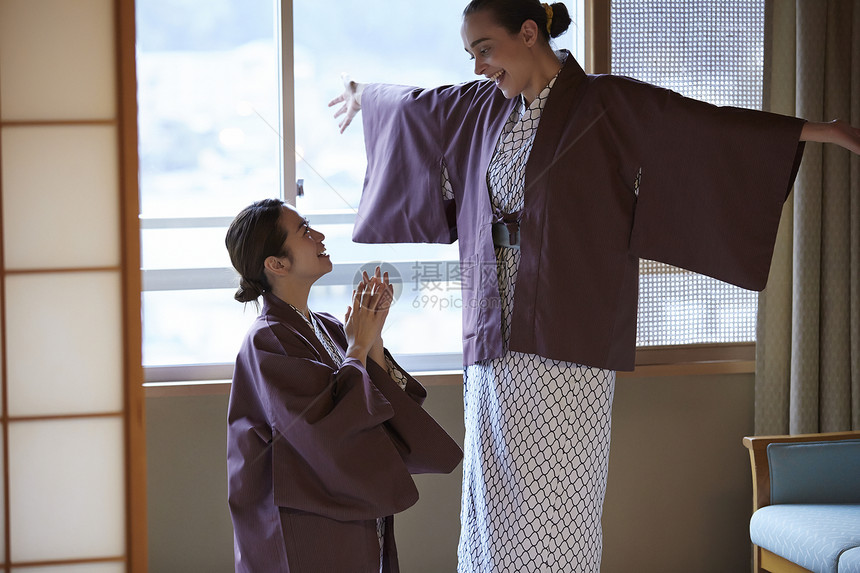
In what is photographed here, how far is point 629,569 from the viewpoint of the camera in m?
2.67

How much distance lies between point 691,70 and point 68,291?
201cm

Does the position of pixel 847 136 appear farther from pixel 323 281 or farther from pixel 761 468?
pixel 323 281

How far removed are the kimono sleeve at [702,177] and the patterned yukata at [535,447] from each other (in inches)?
9.4

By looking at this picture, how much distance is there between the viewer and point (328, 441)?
1.58 metres

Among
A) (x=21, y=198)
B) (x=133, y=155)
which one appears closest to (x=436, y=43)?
(x=133, y=155)

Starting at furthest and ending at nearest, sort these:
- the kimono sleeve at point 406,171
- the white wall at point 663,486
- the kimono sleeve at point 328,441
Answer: the white wall at point 663,486
the kimono sleeve at point 406,171
the kimono sleeve at point 328,441

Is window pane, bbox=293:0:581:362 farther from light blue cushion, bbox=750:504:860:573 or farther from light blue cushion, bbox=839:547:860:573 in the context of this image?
light blue cushion, bbox=839:547:860:573

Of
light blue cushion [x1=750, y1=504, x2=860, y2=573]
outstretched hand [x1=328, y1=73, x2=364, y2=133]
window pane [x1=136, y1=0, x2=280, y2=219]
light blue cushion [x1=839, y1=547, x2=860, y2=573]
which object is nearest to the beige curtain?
light blue cushion [x1=750, y1=504, x2=860, y2=573]

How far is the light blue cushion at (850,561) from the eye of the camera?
1842 mm

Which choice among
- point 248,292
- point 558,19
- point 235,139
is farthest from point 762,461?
point 235,139

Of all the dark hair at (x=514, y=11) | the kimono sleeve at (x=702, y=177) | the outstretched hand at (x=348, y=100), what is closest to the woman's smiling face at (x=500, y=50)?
the dark hair at (x=514, y=11)

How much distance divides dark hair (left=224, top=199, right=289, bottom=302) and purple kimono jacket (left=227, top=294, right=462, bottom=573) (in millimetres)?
131

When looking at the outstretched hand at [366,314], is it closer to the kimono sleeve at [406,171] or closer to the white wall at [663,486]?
the kimono sleeve at [406,171]

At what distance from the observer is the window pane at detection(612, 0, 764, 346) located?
8.38ft
